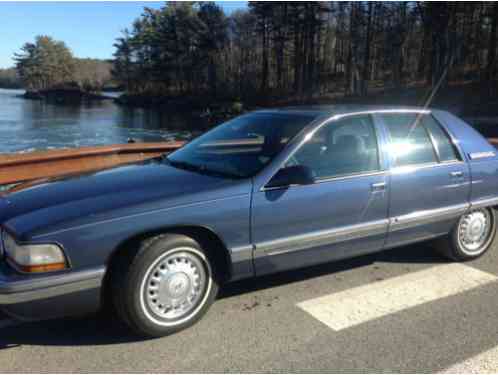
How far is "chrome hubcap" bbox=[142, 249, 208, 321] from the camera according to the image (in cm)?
316

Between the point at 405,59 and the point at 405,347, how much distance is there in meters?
63.6

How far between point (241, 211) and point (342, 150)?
3.86 ft

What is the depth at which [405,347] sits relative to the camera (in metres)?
3.13

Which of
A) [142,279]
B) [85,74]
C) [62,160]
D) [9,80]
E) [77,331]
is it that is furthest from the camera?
[9,80]

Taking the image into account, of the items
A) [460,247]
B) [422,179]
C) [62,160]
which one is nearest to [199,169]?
[422,179]

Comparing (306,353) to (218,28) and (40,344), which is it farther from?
(218,28)

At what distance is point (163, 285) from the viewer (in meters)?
3.20

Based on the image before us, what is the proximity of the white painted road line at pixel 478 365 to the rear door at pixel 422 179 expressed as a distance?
135 cm

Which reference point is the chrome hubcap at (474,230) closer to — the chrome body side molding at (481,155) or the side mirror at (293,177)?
the chrome body side molding at (481,155)

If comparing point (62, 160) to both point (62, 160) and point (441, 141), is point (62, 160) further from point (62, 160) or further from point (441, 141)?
point (441, 141)

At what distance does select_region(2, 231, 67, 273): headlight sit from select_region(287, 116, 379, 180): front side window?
1838 mm

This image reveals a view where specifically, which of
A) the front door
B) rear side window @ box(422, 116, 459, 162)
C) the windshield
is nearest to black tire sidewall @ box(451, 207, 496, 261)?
rear side window @ box(422, 116, 459, 162)

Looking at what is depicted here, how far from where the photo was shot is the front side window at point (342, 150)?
3.84 m

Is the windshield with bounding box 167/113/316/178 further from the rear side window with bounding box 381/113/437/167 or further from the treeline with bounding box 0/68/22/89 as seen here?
the treeline with bounding box 0/68/22/89
